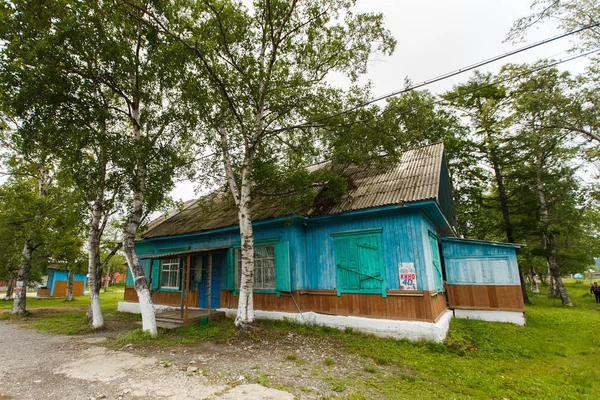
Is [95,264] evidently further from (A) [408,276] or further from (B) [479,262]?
(B) [479,262]

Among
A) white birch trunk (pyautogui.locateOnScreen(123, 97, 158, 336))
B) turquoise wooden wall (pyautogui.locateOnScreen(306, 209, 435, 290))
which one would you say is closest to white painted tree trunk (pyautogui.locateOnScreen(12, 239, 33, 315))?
white birch trunk (pyautogui.locateOnScreen(123, 97, 158, 336))

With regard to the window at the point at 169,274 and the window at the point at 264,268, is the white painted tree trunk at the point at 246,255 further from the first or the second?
the window at the point at 169,274

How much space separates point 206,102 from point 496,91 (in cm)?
1932

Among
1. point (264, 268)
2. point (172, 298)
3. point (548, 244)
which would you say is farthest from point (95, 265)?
point (548, 244)

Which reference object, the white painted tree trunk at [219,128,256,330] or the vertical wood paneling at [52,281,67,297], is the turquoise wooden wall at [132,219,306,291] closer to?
the white painted tree trunk at [219,128,256,330]

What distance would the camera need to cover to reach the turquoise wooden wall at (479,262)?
Answer: 9242 millimetres

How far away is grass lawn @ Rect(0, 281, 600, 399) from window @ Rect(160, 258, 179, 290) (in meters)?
3.55

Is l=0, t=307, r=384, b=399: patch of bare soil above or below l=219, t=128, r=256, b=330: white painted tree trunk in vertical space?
below

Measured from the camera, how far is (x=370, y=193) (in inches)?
360

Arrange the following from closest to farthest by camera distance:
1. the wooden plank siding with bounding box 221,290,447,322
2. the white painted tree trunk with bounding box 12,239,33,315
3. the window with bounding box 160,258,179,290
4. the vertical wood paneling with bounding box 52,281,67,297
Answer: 1. the wooden plank siding with bounding box 221,290,447,322
2. the window with bounding box 160,258,179,290
3. the white painted tree trunk with bounding box 12,239,33,315
4. the vertical wood paneling with bounding box 52,281,67,297

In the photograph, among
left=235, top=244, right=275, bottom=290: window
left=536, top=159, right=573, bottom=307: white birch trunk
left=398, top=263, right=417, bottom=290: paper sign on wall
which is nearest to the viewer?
left=398, top=263, right=417, bottom=290: paper sign on wall

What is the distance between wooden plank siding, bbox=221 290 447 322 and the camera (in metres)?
7.44

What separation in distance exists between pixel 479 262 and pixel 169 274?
1235cm

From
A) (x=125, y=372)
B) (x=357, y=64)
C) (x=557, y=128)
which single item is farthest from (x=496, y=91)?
(x=125, y=372)
